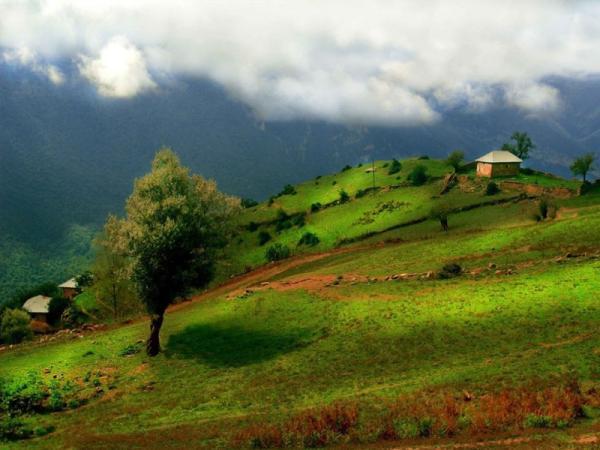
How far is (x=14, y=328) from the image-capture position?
80750mm

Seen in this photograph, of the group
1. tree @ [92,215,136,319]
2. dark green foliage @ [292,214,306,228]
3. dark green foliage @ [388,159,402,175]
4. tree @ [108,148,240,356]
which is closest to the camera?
tree @ [108,148,240,356]

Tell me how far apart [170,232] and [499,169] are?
91911mm

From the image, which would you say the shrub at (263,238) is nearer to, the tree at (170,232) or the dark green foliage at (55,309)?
the dark green foliage at (55,309)

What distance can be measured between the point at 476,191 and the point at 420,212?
505 inches

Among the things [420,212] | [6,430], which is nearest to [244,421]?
[6,430]

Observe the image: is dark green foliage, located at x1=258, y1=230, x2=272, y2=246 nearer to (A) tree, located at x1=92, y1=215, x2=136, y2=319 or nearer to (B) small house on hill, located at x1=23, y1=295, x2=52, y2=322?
(A) tree, located at x1=92, y1=215, x2=136, y2=319

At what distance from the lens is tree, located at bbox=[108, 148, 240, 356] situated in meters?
36.8

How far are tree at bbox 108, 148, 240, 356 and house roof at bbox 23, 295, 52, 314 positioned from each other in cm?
8171

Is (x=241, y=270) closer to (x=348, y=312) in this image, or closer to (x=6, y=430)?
(x=348, y=312)

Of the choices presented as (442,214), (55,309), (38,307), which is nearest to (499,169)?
(442,214)

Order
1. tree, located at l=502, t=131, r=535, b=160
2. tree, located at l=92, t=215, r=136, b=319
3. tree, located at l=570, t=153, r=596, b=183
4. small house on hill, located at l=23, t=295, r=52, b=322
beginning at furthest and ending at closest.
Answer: tree, located at l=502, t=131, r=535, b=160 < tree, located at l=570, t=153, r=596, b=183 < small house on hill, located at l=23, t=295, r=52, b=322 < tree, located at l=92, t=215, r=136, b=319

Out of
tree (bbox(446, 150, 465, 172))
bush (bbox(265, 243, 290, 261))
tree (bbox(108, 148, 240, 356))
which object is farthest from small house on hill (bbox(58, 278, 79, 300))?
tree (bbox(446, 150, 465, 172))

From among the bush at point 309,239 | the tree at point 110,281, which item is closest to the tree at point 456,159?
the bush at point 309,239

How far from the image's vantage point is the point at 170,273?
38.0 m
